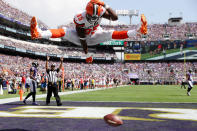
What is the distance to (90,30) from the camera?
507 cm

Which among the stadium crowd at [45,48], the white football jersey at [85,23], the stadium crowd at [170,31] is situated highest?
the stadium crowd at [170,31]

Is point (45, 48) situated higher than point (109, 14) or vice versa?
point (45, 48)

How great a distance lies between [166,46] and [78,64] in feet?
72.6

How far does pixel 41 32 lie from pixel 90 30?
1.07 meters

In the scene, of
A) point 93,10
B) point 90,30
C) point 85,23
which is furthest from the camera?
point 90,30

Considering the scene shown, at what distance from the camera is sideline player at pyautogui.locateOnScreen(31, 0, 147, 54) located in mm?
4484

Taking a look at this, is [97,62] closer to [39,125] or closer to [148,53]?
[148,53]

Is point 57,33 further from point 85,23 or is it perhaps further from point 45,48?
point 45,48

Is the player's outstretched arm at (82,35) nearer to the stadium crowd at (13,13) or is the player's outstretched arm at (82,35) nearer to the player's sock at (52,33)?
the player's sock at (52,33)

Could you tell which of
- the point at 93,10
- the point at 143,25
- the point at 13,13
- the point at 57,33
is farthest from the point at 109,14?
the point at 13,13

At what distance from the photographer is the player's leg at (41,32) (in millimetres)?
4582

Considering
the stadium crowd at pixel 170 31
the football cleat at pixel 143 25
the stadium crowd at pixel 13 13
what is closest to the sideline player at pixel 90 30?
the football cleat at pixel 143 25

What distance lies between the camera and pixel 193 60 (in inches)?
2206

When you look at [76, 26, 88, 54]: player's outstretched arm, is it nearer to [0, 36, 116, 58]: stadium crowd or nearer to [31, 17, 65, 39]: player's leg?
[31, 17, 65, 39]: player's leg
